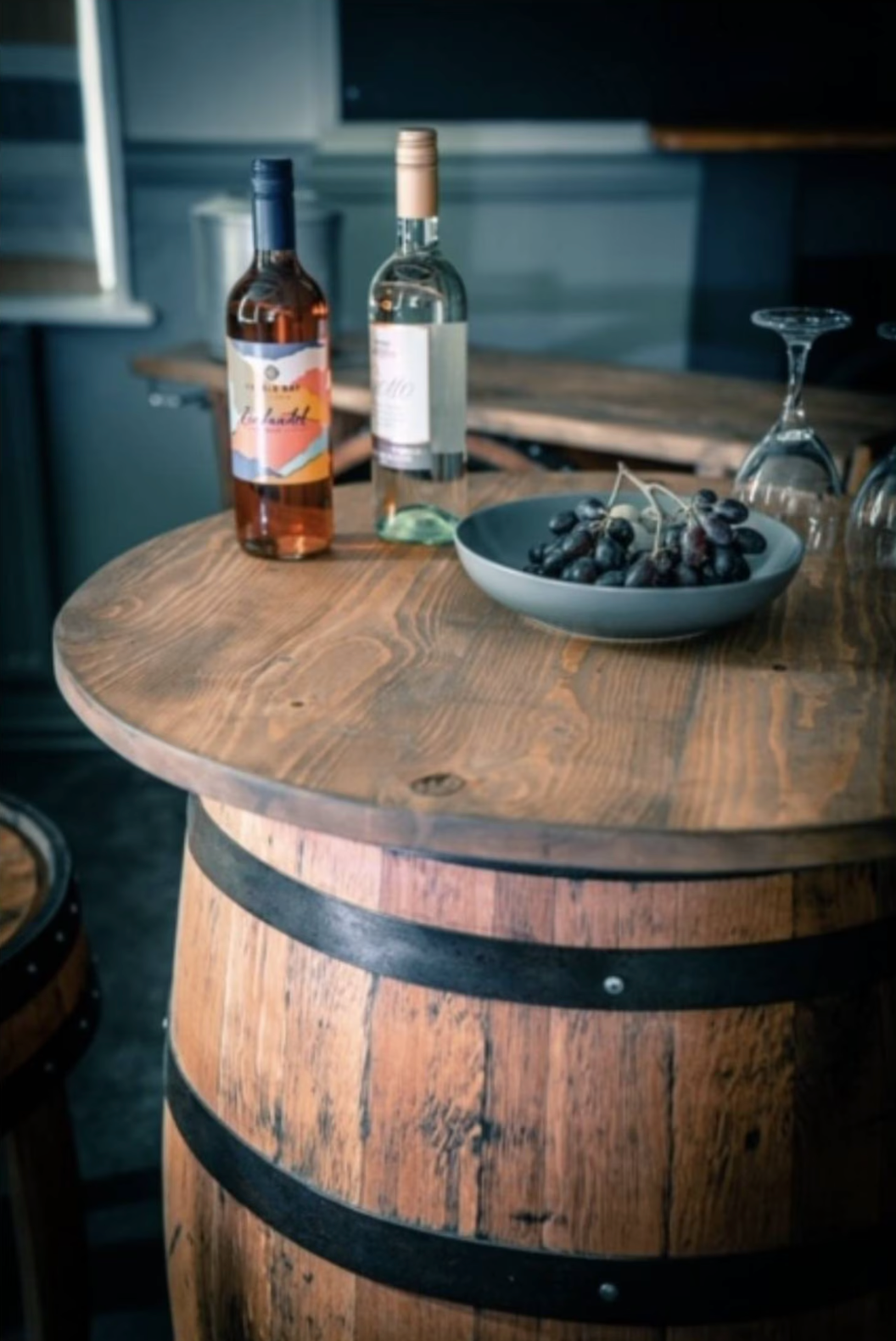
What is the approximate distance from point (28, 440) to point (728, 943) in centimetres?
255

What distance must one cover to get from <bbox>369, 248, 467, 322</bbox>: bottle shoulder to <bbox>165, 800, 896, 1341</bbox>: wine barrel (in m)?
0.50

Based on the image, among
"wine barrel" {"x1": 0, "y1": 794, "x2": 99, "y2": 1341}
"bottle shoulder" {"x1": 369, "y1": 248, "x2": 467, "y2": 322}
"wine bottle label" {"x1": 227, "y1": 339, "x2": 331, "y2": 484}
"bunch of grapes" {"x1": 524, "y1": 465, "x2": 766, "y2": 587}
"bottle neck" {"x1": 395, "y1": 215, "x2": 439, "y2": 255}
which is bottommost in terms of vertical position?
"wine barrel" {"x1": 0, "y1": 794, "x2": 99, "y2": 1341}

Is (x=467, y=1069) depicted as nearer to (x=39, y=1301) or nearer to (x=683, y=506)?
(x=683, y=506)

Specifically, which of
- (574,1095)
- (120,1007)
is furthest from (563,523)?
(120,1007)

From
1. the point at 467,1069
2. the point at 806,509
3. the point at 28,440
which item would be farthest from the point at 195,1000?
the point at 28,440

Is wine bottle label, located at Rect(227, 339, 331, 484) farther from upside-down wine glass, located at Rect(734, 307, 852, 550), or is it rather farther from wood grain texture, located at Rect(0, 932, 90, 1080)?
wood grain texture, located at Rect(0, 932, 90, 1080)

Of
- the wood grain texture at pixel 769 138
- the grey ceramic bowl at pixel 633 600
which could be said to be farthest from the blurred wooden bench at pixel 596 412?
the grey ceramic bowl at pixel 633 600

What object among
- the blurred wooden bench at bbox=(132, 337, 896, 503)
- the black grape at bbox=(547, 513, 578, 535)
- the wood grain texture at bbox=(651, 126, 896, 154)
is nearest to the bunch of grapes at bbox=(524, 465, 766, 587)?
the black grape at bbox=(547, 513, 578, 535)

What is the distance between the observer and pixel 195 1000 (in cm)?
121

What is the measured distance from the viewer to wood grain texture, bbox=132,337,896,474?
2133mm

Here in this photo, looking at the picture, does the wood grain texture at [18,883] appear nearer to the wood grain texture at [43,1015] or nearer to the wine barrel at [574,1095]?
the wood grain texture at [43,1015]

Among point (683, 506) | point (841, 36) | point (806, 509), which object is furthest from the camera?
point (841, 36)

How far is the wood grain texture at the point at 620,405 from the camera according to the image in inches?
84.0

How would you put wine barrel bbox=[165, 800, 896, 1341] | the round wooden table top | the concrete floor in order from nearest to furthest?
the round wooden table top < wine barrel bbox=[165, 800, 896, 1341] < the concrete floor
